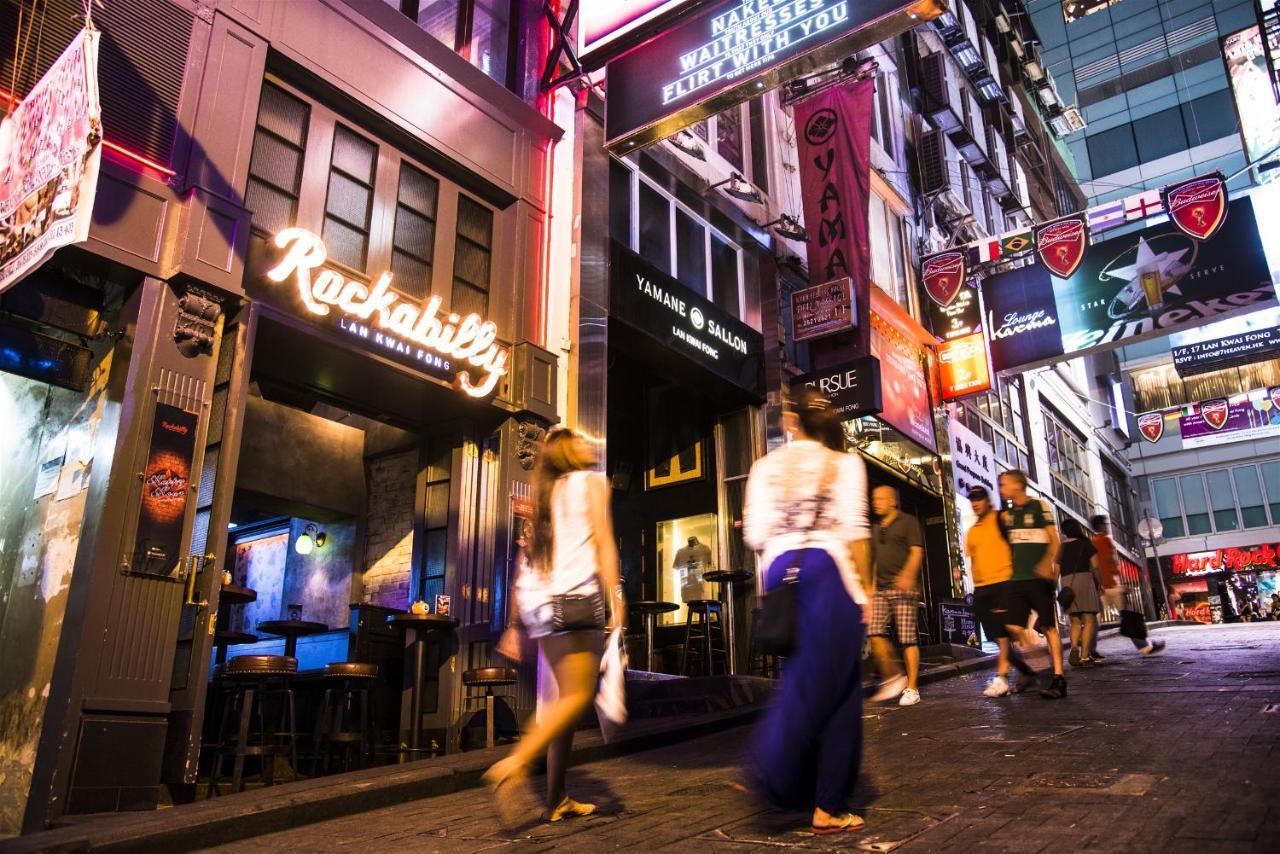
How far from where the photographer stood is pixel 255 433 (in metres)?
11.2

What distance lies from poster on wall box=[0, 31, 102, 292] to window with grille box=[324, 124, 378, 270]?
3281 mm

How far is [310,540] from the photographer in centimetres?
1228

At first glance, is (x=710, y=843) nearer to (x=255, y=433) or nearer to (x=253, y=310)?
(x=253, y=310)

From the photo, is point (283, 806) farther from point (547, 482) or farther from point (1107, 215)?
point (1107, 215)

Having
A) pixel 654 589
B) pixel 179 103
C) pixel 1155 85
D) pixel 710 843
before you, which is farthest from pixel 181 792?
pixel 1155 85

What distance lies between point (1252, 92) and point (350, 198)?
2396 cm

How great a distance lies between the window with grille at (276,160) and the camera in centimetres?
932

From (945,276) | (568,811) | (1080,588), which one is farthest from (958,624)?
(568,811)

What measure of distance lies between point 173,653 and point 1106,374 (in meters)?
44.7

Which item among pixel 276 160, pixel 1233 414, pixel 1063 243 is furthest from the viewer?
pixel 1233 414

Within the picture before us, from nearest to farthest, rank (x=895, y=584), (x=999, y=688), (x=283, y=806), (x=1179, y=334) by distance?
1. (x=283, y=806)
2. (x=999, y=688)
3. (x=895, y=584)
4. (x=1179, y=334)

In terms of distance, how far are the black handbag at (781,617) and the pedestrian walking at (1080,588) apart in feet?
25.2

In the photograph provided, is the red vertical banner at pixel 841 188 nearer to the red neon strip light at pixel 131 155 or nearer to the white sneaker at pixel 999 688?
the white sneaker at pixel 999 688

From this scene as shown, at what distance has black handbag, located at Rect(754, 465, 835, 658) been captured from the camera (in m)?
3.94
